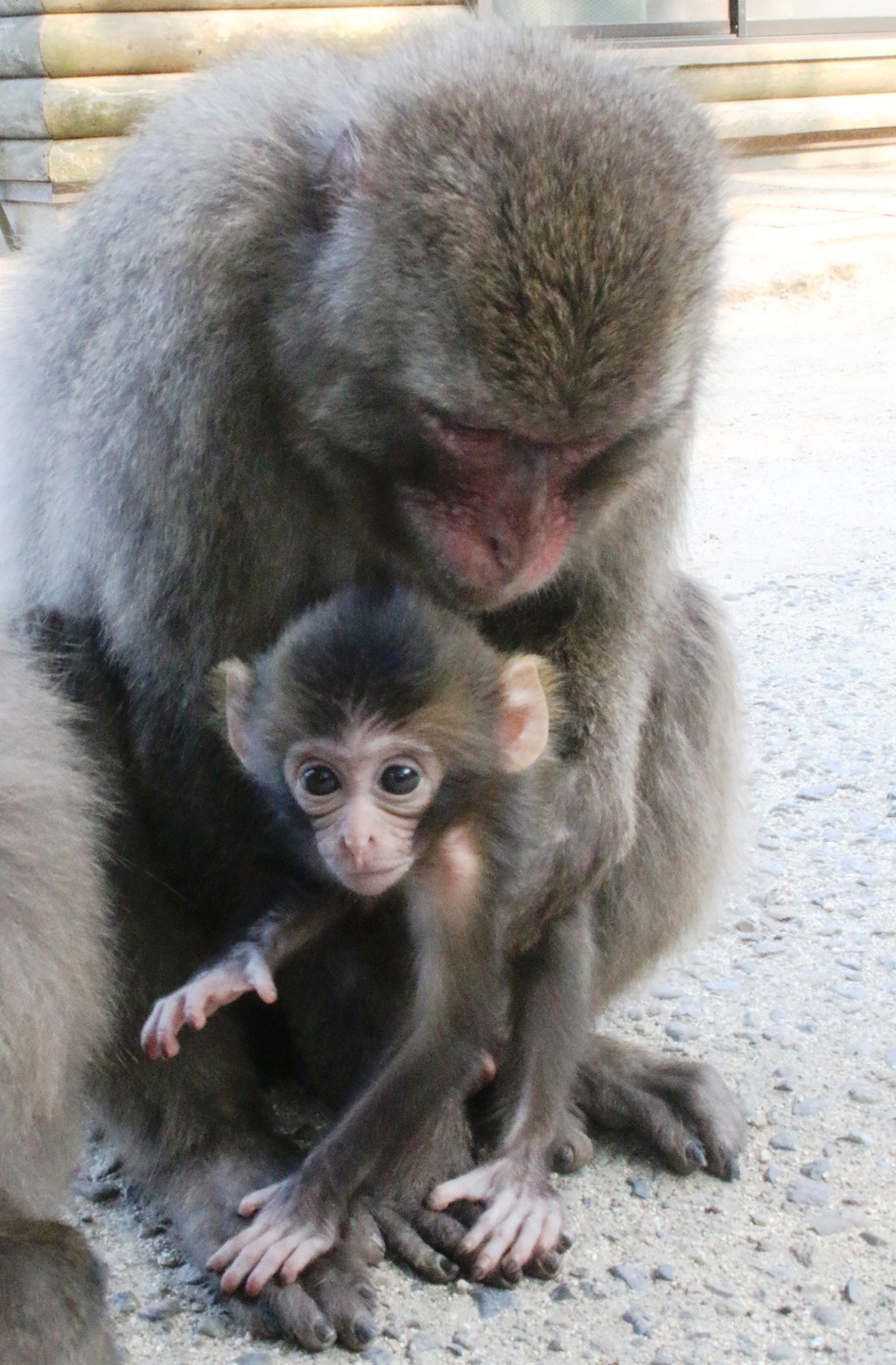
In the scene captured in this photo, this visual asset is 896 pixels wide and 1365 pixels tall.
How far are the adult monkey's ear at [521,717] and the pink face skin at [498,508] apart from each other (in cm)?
13

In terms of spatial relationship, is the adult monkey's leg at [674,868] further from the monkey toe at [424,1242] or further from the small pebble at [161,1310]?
the small pebble at [161,1310]

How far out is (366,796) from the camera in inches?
98.6

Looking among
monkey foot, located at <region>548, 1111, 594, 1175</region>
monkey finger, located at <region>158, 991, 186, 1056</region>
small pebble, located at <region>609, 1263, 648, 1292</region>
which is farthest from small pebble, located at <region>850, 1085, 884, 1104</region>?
monkey finger, located at <region>158, 991, 186, 1056</region>

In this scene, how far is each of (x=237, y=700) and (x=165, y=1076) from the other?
24.2 inches

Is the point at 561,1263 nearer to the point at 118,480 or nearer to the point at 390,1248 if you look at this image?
the point at 390,1248

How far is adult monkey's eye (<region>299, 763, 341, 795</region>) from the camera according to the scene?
8.30 ft

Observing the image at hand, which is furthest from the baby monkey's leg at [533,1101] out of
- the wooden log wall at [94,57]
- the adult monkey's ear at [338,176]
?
the wooden log wall at [94,57]

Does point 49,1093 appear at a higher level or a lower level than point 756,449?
higher

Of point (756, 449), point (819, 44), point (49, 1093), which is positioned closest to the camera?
point (49, 1093)

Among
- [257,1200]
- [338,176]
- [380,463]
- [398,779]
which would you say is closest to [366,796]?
[398,779]

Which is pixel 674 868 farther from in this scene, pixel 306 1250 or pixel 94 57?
pixel 94 57

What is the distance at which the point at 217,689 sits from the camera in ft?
8.82

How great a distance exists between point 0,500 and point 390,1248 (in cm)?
164

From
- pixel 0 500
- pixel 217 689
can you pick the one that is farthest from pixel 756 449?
pixel 217 689
